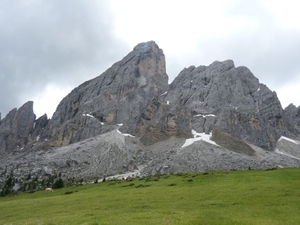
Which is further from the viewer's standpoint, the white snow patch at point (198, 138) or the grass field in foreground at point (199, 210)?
the white snow patch at point (198, 138)

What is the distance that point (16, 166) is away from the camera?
13612 centimetres

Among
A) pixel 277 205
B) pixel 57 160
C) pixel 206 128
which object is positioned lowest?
pixel 277 205

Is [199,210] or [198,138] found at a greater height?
[198,138]

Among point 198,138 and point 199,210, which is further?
point 198,138

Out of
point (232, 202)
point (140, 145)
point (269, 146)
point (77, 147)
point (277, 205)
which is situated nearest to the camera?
point (277, 205)

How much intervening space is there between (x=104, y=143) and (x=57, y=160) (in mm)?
29892

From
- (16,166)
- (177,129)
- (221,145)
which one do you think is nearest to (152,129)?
(177,129)

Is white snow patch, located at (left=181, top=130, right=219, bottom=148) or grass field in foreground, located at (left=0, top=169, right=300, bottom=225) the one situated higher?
white snow patch, located at (left=181, top=130, right=219, bottom=148)

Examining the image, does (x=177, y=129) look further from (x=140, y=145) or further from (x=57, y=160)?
(x=57, y=160)

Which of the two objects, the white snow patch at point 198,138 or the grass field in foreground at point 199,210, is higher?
the white snow patch at point 198,138

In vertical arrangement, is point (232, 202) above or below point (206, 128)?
below

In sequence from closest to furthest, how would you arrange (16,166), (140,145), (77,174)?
Result: (77,174)
(16,166)
(140,145)

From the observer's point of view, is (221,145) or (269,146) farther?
(269,146)

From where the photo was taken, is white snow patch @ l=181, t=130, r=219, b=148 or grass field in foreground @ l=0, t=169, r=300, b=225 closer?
grass field in foreground @ l=0, t=169, r=300, b=225
